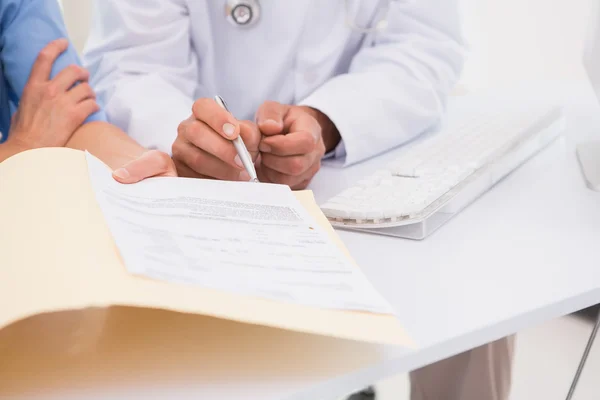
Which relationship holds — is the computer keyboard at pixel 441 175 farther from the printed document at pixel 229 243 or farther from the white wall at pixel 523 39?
the white wall at pixel 523 39

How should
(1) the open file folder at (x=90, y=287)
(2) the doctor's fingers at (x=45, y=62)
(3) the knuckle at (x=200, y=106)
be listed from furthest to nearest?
(2) the doctor's fingers at (x=45, y=62), (3) the knuckle at (x=200, y=106), (1) the open file folder at (x=90, y=287)

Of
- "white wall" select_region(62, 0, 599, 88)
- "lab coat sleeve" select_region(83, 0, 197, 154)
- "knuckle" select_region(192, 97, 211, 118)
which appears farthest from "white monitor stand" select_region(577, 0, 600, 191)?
"white wall" select_region(62, 0, 599, 88)

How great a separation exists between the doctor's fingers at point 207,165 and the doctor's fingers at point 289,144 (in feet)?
0.12

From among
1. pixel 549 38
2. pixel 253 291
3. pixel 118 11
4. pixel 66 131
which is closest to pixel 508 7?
pixel 549 38

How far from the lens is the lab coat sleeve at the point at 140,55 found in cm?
80

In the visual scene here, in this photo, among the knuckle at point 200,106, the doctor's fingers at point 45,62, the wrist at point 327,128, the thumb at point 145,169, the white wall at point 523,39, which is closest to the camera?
the thumb at point 145,169

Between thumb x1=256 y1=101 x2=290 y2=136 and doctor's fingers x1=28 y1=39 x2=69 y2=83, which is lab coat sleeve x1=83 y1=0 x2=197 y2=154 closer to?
doctor's fingers x1=28 y1=39 x2=69 y2=83

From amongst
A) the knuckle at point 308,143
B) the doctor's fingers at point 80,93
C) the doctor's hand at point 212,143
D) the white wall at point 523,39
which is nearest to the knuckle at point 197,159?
the doctor's hand at point 212,143

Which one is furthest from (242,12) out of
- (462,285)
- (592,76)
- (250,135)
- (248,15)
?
(462,285)

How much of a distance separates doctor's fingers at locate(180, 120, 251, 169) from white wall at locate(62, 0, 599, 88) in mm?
1013

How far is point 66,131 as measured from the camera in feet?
2.57

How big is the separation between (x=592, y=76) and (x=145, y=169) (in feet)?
1.83

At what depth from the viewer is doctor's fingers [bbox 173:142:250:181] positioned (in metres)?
0.57

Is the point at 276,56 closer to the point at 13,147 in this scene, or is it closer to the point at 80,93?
the point at 80,93
